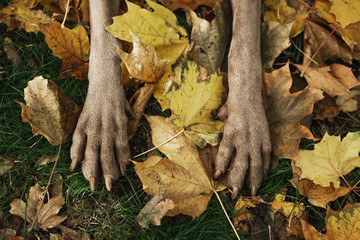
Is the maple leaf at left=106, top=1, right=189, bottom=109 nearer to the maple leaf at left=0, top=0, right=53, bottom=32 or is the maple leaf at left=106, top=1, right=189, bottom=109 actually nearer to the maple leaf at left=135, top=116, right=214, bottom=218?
the maple leaf at left=135, top=116, right=214, bottom=218

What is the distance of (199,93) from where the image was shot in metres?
1.93

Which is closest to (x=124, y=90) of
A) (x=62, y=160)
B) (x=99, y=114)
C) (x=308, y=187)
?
(x=99, y=114)

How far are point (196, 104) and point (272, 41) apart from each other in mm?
781

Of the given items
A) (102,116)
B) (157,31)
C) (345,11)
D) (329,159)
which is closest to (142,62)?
(157,31)

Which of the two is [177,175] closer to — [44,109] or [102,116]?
[102,116]

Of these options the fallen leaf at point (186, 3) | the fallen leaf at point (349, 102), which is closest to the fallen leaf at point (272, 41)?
the fallen leaf at point (186, 3)

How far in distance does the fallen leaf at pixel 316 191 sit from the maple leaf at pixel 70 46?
154 centimetres

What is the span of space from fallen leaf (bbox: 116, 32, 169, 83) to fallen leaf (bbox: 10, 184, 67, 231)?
0.90m

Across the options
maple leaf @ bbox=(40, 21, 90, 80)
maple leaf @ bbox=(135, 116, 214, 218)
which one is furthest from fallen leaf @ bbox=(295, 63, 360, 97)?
maple leaf @ bbox=(40, 21, 90, 80)

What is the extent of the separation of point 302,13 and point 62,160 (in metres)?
1.98

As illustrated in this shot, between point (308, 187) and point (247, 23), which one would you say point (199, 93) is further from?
point (308, 187)

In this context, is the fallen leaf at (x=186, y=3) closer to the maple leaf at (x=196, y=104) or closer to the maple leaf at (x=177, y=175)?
the maple leaf at (x=196, y=104)

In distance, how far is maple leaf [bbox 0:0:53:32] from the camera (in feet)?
7.43

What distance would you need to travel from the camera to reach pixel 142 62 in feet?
6.31
